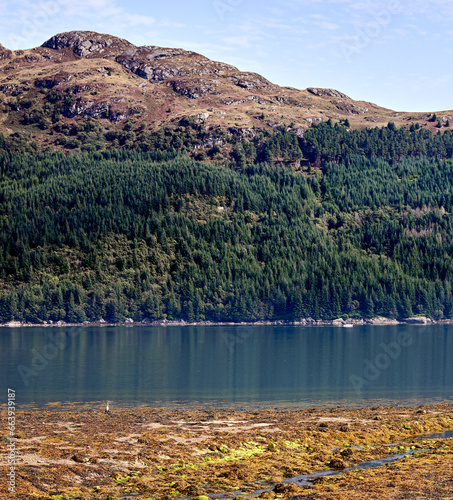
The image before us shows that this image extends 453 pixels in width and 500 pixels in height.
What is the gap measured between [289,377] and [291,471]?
5470cm

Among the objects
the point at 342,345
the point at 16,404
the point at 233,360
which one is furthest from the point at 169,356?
the point at 16,404

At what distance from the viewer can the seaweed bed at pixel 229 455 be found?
33.7 meters

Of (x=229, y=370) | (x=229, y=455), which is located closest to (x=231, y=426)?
(x=229, y=455)

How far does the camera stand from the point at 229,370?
331 feet

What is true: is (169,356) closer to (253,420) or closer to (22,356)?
(22,356)

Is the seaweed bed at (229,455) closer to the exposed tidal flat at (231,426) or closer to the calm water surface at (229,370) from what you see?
the exposed tidal flat at (231,426)

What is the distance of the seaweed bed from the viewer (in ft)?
110

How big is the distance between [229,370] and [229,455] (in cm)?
5914

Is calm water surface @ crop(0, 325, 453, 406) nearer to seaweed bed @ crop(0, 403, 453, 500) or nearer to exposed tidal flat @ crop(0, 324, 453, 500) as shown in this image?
exposed tidal flat @ crop(0, 324, 453, 500)

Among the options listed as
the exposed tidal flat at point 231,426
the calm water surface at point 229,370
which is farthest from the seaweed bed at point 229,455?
the calm water surface at point 229,370

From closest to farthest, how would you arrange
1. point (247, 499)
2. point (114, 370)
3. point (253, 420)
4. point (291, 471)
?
point (247, 499)
point (291, 471)
point (253, 420)
point (114, 370)

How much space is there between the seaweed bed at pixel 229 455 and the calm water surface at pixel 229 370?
51.4 ft

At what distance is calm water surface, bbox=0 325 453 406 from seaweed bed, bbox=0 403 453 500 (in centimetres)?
1565

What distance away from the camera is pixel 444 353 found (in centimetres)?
12688
